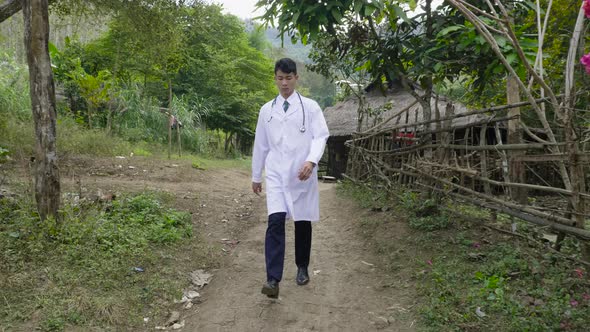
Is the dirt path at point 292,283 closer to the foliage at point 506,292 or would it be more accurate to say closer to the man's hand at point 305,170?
the foliage at point 506,292

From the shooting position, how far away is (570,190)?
9.57 ft

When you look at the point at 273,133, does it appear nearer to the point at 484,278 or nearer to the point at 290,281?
the point at 290,281

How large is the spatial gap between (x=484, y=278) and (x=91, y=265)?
3.11m

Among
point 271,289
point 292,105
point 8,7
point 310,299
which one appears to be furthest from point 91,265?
point 8,7

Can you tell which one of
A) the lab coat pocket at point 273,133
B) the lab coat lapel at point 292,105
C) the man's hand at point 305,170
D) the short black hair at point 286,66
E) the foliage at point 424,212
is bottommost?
the foliage at point 424,212

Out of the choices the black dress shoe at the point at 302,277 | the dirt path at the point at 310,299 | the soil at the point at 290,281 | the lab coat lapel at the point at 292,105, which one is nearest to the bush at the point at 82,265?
the soil at the point at 290,281

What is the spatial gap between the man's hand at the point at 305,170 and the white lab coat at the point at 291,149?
11 centimetres

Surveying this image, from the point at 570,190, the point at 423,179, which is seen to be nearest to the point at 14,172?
the point at 423,179

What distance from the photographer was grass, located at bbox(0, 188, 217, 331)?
290 cm

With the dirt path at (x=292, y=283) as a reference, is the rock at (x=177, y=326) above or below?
below

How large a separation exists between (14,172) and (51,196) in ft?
12.8

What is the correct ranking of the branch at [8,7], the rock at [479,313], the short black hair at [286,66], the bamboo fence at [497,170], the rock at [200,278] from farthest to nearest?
the branch at [8,7]
the rock at [200,278]
the short black hair at [286,66]
the bamboo fence at [497,170]
the rock at [479,313]

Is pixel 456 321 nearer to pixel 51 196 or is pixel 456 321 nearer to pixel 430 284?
pixel 430 284

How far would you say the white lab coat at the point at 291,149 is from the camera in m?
3.42
